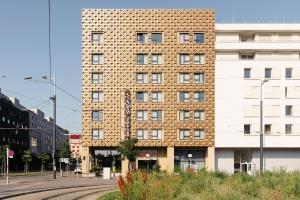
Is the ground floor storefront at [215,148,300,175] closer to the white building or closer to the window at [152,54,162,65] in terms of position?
the white building

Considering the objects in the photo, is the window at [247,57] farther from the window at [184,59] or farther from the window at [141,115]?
the window at [141,115]

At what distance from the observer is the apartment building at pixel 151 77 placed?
227 feet

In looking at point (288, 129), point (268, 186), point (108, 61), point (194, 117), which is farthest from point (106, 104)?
point (268, 186)

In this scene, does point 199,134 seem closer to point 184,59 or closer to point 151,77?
point 151,77

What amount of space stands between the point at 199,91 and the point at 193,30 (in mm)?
9519

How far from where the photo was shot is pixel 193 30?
230 feet

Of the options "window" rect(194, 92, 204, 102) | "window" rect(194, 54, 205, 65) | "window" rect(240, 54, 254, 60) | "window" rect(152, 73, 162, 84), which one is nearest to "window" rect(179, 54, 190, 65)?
"window" rect(194, 54, 205, 65)

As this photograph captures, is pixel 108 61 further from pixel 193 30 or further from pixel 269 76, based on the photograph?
pixel 269 76

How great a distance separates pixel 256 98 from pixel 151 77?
16270 mm

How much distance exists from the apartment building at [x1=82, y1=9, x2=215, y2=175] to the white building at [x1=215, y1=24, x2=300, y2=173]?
2.29 metres

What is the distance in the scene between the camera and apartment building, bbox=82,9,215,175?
6906 centimetres

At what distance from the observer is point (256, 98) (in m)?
68.2

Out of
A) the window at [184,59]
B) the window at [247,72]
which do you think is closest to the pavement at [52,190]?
the window at [184,59]

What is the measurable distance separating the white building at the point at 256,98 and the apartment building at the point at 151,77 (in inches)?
90.2
